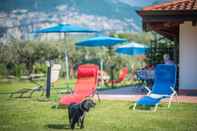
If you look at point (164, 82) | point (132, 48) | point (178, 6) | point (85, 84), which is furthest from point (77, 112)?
point (132, 48)

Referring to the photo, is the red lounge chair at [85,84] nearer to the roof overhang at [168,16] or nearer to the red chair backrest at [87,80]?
the red chair backrest at [87,80]

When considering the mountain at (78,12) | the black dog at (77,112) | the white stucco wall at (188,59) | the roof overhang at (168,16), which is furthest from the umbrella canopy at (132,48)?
the black dog at (77,112)

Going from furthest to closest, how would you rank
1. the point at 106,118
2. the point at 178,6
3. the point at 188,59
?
the point at 188,59 → the point at 178,6 → the point at 106,118

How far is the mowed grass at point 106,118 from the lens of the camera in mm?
9359

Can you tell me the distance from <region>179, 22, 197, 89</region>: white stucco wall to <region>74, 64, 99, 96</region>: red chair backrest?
386 cm

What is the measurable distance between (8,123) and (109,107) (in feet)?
10.2

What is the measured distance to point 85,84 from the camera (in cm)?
1282

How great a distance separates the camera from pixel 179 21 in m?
14.7

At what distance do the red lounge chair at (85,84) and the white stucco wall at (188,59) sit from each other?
3.86 meters

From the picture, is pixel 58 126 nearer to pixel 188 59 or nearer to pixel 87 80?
pixel 87 80

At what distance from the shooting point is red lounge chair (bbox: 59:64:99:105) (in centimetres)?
1216

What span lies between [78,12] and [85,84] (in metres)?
28.6

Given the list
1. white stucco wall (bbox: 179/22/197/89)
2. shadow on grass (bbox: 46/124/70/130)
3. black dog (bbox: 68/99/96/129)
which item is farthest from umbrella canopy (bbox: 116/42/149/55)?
black dog (bbox: 68/99/96/129)

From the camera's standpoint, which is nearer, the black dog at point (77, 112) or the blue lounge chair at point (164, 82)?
the black dog at point (77, 112)
